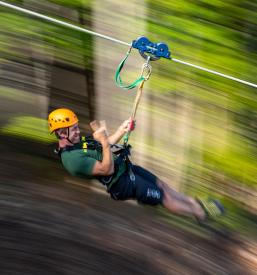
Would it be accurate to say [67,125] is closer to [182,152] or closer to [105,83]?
[105,83]

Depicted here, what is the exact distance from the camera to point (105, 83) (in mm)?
5176

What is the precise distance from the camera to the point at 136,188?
3.63 m

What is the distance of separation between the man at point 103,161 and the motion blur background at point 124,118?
132 centimetres

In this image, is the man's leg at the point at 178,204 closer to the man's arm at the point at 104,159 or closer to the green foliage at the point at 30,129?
the man's arm at the point at 104,159

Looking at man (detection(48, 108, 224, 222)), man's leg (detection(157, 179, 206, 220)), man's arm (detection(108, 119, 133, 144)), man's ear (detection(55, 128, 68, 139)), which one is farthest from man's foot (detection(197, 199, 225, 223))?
man's ear (detection(55, 128, 68, 139))

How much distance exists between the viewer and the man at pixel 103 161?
129 inches

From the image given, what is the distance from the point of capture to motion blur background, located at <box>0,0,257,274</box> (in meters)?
4.56

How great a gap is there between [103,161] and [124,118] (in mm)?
1918

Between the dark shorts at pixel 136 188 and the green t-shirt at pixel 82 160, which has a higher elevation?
the green t-shirt at pixel 82 160

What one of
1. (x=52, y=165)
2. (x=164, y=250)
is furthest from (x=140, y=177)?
(x=164, y=250)

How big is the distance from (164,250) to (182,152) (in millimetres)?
1506

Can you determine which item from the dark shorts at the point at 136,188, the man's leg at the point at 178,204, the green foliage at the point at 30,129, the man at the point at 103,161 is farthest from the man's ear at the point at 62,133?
the green foliage at the point at 30,129

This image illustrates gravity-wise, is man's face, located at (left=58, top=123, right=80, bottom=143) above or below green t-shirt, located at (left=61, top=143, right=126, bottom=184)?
above

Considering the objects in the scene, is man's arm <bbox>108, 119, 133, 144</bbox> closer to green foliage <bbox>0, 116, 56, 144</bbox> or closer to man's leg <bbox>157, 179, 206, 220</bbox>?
man's leg <bbox>157, 179, 206, 220</bbox>
